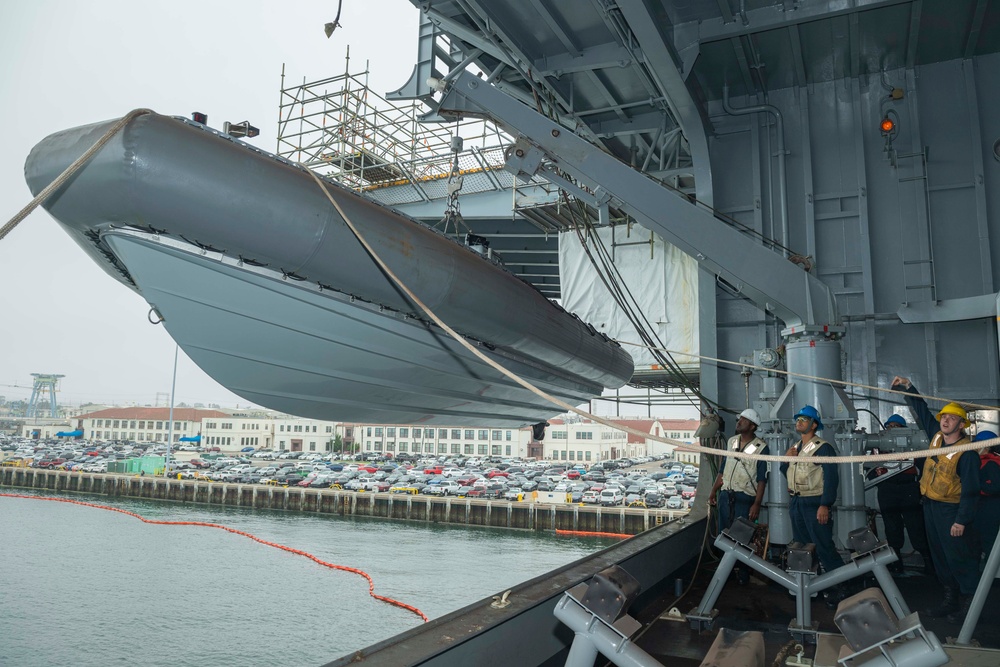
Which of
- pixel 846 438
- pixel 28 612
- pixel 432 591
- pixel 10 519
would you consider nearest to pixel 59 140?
pixel 846 438

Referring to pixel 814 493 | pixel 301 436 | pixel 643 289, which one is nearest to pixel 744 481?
pixel 814 493

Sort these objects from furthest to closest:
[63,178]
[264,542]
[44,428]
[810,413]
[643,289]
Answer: [44,428]
[264,542]
[643,289]
[810,413]
[63,178]

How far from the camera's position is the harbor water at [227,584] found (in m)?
17.6

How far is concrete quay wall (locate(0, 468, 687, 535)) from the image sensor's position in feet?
101

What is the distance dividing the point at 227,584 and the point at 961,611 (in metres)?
24.4

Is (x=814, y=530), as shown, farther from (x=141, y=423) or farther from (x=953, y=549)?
(x=141, y=423)

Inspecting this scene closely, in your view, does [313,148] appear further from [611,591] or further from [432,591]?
[432,591]

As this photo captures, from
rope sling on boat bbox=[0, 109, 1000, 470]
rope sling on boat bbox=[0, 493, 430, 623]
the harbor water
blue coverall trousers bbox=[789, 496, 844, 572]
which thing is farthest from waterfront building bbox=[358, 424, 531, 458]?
rope sling on boat bbox=[0, 109, 1000, 470]

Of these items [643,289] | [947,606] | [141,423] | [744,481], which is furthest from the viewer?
[141,423]

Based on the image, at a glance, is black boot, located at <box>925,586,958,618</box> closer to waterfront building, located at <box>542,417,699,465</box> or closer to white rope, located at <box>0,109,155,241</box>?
white rope, located at <box>0,109,155,241</box>

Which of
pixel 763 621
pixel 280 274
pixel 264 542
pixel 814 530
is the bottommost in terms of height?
pixel 264 542

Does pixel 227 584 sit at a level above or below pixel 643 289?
below

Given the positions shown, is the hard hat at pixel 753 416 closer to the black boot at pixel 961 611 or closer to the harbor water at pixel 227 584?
the black boot at pixel 961 611

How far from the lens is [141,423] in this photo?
48.7 meters
